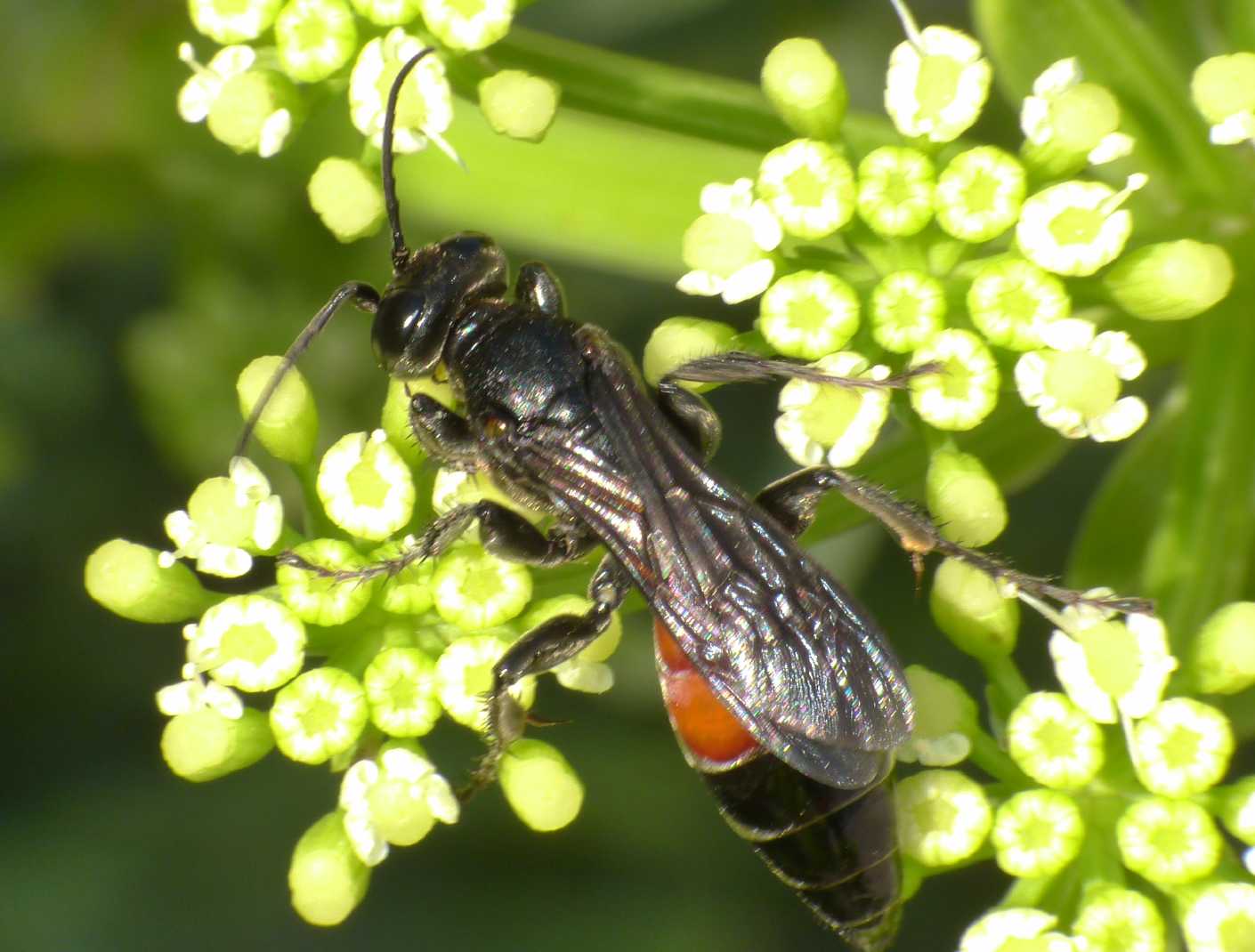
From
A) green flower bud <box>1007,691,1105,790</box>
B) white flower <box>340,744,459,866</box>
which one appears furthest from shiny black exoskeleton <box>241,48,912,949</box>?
green flower bud <box>1007,691,1105,790</box>

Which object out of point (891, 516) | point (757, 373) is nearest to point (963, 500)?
point (891, 516)

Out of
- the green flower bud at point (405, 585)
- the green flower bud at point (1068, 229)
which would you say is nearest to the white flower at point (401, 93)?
the green flower bud at point (405, 585)

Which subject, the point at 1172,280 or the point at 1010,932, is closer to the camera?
the point at 1010,932

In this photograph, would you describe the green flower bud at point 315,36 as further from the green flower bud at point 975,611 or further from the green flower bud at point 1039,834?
the green flower bud at point 1039,834

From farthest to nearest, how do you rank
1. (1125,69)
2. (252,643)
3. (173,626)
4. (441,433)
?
(173,626), (1125,69), (441,433), (252,643)

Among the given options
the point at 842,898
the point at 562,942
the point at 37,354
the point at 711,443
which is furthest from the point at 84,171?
the point at 842,898

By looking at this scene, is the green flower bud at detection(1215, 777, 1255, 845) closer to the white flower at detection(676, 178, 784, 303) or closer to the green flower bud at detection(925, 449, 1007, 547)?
the green flower bud at detection(925, 449, 1007, 547)

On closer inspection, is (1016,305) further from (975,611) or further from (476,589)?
(476,589)
